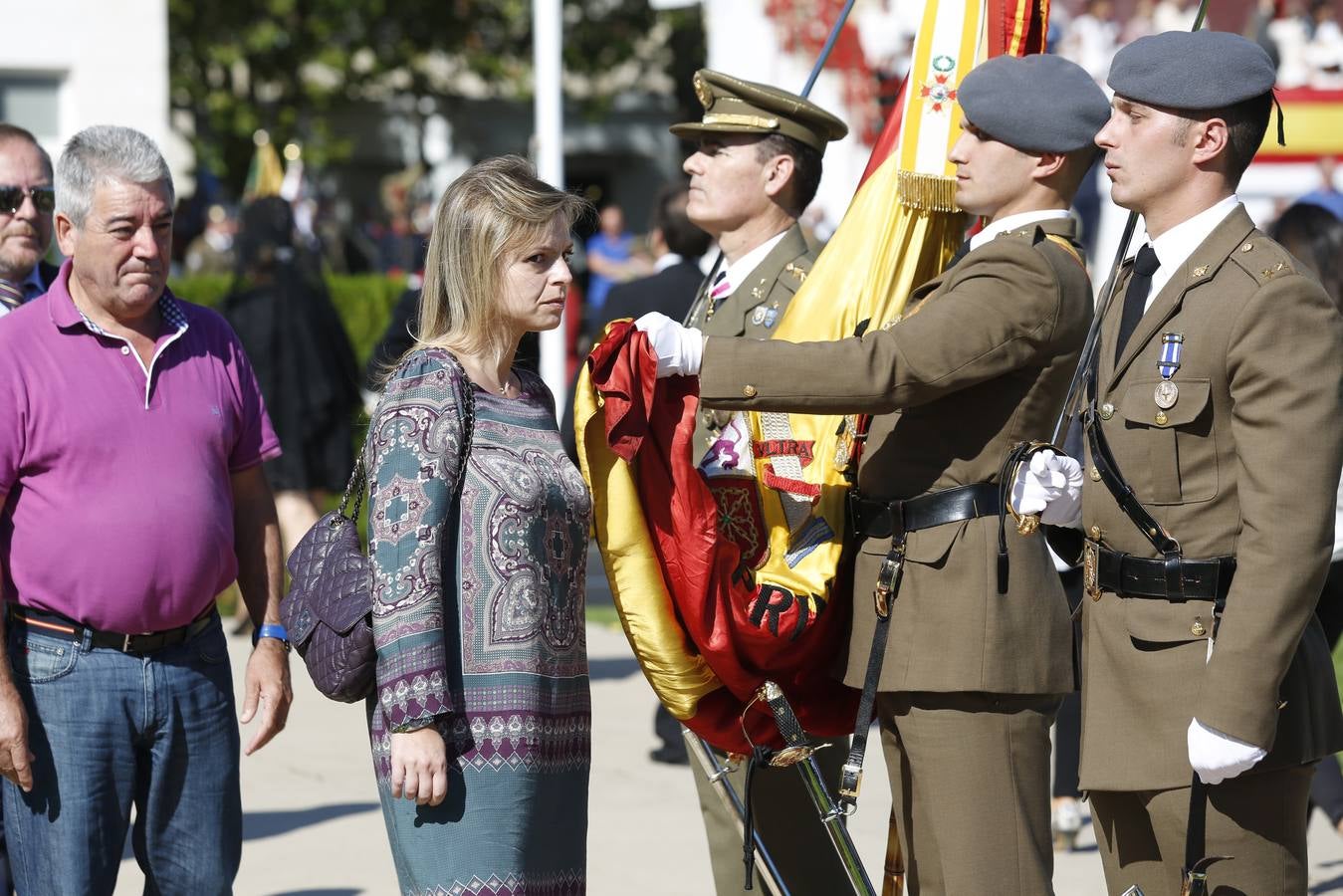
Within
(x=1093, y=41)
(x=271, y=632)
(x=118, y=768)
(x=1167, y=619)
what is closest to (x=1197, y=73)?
(x=1167, y=619)

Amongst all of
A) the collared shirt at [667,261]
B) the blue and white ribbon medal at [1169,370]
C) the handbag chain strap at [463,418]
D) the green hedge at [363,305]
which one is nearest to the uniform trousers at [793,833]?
the handbag chain strap at [463,418]

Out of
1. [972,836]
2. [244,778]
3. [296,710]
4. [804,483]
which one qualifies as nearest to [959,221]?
[804,483]

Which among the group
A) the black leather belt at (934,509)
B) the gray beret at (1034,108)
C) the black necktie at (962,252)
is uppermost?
the gray beret at (1034,108)

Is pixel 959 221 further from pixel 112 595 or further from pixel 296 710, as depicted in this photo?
pixel 296 710

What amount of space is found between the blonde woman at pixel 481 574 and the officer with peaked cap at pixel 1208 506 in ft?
3.29

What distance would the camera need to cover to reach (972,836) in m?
3.51

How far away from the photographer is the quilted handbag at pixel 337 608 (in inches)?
129

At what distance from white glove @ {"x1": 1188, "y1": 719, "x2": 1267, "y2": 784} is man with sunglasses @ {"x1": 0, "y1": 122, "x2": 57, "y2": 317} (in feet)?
9.28

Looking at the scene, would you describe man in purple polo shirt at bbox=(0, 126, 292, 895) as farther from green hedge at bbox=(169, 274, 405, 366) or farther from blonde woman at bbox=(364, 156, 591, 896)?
green hedge at bbox=(169, 274, 405, 366)

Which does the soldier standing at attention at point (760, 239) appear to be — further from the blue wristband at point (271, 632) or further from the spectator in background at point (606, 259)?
the spectator in background at point (606, 259)

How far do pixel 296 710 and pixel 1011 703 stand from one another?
5.03m

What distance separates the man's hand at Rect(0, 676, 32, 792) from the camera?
3.44 m

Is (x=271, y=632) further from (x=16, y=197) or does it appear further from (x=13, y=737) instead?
(x=16, y=197)

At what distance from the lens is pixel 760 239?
14.7ft
